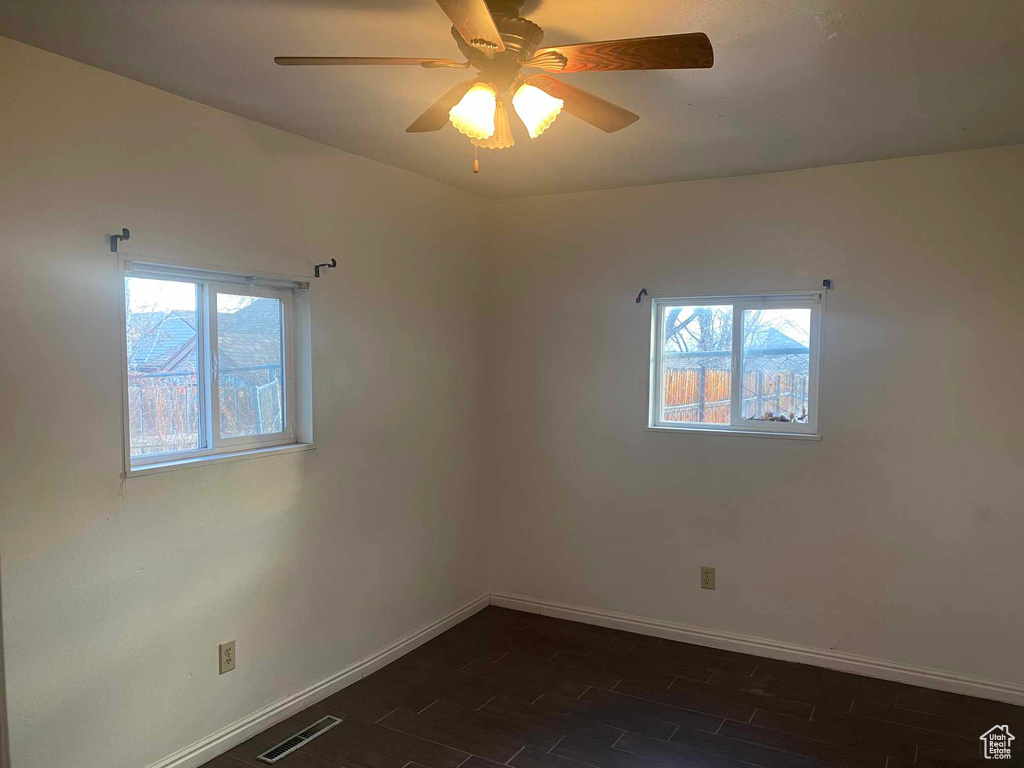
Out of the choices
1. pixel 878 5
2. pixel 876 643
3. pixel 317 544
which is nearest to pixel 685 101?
pixel 878 5

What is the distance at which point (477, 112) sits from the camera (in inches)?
71.5

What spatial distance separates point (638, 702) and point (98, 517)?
224cm

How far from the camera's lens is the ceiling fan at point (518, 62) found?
1530mm

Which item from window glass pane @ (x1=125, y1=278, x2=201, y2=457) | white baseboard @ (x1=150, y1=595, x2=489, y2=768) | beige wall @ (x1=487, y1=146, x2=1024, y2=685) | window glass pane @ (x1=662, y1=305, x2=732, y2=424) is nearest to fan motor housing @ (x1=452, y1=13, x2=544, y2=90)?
window glass pane @ (x1=125, y1=278, x2=201, y2=457)

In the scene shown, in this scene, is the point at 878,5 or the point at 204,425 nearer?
the point at 878,5

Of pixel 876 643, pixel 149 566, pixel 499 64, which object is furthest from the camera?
pixel 876 643

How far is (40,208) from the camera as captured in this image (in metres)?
2.10

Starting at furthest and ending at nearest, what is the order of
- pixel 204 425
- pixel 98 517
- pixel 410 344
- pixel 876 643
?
1. pixel 410 344
2. pixel 876 643
3. pixel 204 425
4. pixel 98 517

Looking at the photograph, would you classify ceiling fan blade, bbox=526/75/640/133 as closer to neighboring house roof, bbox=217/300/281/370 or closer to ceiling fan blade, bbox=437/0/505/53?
ceiling fan blade, bbox=437/0/505/53

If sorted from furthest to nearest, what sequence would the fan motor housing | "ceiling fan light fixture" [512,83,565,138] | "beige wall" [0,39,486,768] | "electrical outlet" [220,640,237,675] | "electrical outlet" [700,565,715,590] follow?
"electrical outlet" [700,565,715,590]
"electrical outlet" [220,640,237,675]
"beige wall" [0,39,486,768]
"ceiling fan light fixture" [512,83,565,138]
the fan motor housing

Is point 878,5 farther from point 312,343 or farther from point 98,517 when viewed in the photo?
point 98,517

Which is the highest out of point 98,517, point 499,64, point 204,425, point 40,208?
point 499,64

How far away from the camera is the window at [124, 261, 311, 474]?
245cm

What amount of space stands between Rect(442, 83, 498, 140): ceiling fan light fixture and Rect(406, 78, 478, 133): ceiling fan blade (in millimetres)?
28
